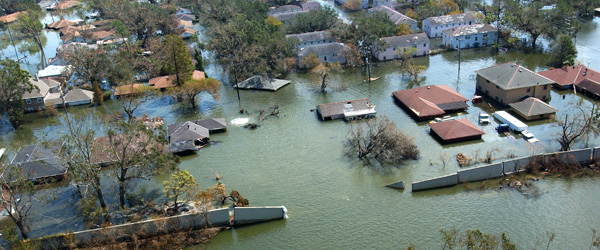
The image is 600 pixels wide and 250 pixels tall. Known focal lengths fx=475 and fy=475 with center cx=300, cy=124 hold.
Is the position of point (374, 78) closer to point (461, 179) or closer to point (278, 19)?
point (461, 179)

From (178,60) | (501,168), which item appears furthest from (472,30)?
(178,60)

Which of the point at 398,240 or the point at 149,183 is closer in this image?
the point at 398,240

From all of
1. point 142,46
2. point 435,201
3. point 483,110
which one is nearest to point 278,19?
point 142,46

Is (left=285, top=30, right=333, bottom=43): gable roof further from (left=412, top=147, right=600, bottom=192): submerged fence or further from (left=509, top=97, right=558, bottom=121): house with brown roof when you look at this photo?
(left=412, top=147, right=600, bottom=192): submerged fence

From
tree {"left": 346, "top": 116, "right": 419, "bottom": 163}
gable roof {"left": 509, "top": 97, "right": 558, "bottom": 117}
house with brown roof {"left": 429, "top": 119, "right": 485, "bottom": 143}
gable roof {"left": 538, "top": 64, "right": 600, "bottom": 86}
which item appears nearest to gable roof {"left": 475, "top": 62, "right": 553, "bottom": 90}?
gable roof {"left": 509, "top": 97, "right": 558, "bottom": 117}

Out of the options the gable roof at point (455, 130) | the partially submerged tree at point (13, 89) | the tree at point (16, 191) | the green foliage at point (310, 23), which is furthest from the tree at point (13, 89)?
the gable roof at point (455, 130)
